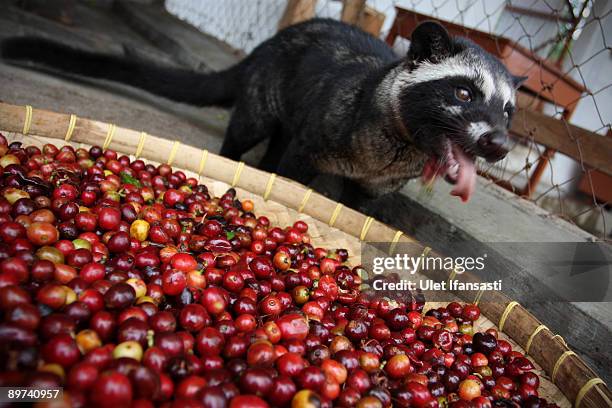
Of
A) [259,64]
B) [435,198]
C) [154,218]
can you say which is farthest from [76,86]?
[435,198]

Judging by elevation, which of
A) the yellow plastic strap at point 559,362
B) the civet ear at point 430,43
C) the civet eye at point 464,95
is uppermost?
the civet ear at point 430,43

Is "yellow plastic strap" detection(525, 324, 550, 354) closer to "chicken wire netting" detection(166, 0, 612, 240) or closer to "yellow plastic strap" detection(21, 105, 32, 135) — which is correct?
"chicken wire netting" detection(166, 0, 612, 240)

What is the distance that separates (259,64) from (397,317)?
8.18ft

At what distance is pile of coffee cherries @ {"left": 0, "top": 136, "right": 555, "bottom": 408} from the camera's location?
1029 mm

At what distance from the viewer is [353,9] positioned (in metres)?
5.01

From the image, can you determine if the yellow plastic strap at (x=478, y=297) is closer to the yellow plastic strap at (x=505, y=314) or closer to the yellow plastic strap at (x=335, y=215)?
the yellow plastic strap at (x=505, y=314)

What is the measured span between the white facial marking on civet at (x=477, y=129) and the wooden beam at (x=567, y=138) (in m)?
1.57

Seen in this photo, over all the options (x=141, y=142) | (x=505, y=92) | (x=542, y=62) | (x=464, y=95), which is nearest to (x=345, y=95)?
(x=464, y=95)

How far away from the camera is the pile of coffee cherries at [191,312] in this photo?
40.5 inches

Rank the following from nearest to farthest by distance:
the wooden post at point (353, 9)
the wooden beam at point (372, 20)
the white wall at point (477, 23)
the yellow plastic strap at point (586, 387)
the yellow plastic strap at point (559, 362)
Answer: the yellow plastic strap at point (586, 387) → the yellow plastic strap at point (559, 362) → the white wall at point (477, 23) → the wooden post at point (353, 9) → the wooden beam at point (372, 20)

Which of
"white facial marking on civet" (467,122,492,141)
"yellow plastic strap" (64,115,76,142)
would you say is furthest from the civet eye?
"yellow plastic strap" (64,115,76,142)

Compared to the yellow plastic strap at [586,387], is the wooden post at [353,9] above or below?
above

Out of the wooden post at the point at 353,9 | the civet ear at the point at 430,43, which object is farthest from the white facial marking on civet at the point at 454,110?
the wooden post at the point at 353,9

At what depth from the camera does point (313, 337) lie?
1438mm
